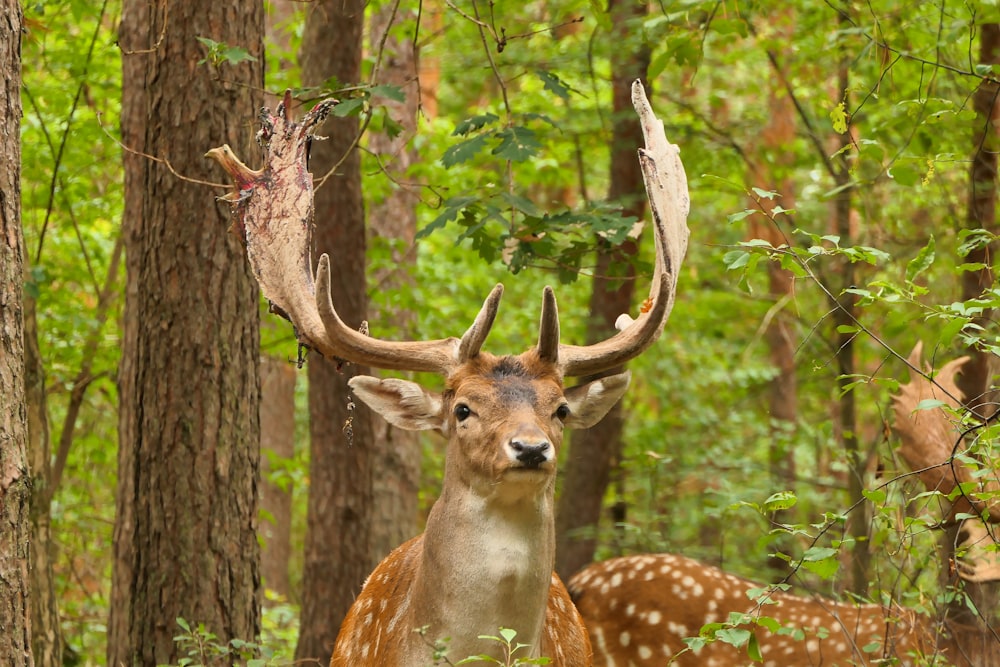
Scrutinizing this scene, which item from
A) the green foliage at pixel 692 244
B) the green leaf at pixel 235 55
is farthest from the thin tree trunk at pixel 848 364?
the green leaf at pixel 235 55

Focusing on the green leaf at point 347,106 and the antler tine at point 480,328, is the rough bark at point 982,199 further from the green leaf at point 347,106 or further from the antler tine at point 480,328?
the antler tine at point 480,328

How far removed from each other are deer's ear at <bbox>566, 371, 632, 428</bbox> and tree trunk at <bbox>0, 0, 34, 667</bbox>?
6.87 ft

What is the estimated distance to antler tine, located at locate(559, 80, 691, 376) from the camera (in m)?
5.02

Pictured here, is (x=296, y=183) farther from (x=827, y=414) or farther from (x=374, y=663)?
(x=827, y=414)

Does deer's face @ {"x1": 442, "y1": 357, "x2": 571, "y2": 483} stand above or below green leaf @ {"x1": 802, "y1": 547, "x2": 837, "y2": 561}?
above

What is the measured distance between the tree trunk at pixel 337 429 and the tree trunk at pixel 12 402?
11.4 feet

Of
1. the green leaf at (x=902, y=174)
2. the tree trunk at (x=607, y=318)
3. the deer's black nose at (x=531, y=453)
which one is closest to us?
the deer's black nose at (x=531, y=453)

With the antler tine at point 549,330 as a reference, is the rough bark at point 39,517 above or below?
below

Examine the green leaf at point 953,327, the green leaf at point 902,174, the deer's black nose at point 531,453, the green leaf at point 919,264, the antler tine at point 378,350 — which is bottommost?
the deer's black nose at point 531,453

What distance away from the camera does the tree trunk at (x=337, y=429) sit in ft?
25.5

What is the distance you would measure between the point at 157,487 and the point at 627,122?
211 inches

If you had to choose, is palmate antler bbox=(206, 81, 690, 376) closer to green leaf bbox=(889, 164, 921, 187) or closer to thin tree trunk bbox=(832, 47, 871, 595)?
green leaf bbox=(889, 164, 921, 187)

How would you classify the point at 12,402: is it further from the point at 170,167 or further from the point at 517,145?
the point at 517,145

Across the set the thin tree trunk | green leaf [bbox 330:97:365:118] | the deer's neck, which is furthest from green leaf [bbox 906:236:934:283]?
the thin tree trunk
